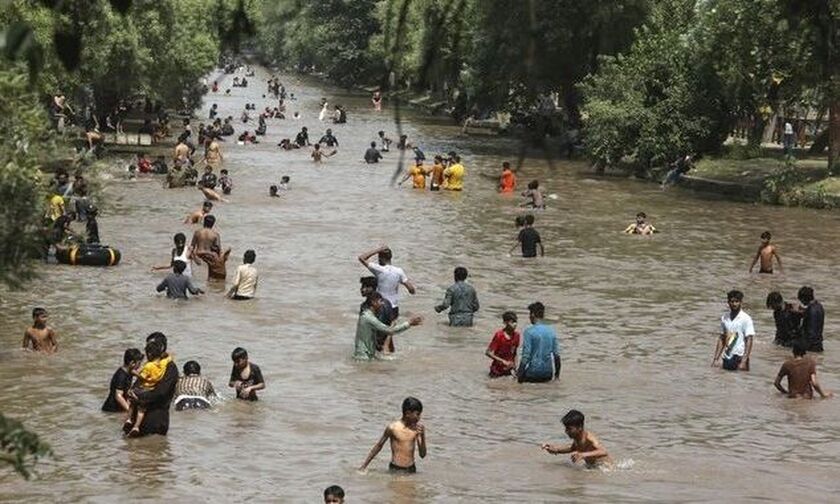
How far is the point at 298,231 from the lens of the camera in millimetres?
35500

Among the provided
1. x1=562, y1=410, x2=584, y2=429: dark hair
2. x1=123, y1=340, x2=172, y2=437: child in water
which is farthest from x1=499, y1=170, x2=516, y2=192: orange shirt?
x1=562, y1=410, x2=584, y2=429: dark hair

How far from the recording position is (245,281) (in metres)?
25.2

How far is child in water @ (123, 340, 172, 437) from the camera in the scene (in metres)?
15.7

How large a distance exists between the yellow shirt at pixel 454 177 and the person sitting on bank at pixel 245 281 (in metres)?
20.4

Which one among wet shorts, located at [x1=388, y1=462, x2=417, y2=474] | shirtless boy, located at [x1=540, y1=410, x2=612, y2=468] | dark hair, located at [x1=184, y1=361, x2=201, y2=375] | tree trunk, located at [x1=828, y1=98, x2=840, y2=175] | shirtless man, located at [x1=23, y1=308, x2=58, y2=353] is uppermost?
tree trunk, located at [x1=828, y1=98, x2=840, y2=175]

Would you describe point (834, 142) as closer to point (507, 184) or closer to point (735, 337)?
point (507, 184)

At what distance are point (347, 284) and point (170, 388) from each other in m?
12.0

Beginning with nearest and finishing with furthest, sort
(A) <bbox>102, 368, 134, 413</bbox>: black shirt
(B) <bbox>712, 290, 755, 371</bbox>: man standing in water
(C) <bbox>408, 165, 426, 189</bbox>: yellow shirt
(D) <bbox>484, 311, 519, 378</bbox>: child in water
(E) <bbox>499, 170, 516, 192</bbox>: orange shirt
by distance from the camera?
(A) <bbox>102, 368, 134, 413</bbox>: black shirt, (D) <bbox>484, 311, 519, 378</bbox>: child in water, (B) <bbox>712, 290, 755, 371</bbox>: man standing in water, (E) <bbox>499, 170, 516, 192</bbox>: orange shirt, (C) <bbox>408, 165, 426, 189</bbox>: yellow shirt

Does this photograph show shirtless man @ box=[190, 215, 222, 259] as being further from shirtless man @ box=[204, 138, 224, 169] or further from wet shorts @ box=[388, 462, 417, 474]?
shirtless man @ box=[204, 138, 224, 169]

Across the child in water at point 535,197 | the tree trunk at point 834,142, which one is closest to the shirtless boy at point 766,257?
the child in water at point 535,197

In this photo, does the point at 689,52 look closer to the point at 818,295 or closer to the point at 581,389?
the point at 818,295

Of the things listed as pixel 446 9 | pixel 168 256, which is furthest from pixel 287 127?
pixel 446 9

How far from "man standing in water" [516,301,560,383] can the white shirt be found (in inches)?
282

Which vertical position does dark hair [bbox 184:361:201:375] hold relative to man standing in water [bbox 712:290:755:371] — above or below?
below
